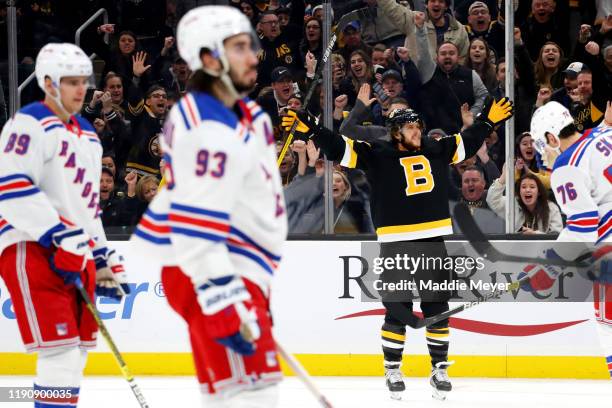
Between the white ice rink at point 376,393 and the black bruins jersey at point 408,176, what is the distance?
789 mm

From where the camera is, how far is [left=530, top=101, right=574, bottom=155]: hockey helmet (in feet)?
15.5

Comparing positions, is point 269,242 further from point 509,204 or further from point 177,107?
point 509,204

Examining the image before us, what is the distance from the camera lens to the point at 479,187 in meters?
6.30

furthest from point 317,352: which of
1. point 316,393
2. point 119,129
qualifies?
point 316,393

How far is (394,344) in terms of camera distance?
5.61 meters

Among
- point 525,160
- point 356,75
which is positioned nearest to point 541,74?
point 525,160

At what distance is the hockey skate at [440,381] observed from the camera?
5.47 meters

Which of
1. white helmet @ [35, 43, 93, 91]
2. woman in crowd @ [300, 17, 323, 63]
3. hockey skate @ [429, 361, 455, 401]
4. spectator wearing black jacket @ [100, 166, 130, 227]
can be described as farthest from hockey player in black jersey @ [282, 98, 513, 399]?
white helmet @ [35, 43, 93, 91]

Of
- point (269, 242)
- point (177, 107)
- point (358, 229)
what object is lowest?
point (358, 229)

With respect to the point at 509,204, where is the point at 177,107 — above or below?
above

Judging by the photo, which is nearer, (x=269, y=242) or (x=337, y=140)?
(x=269, y=242)

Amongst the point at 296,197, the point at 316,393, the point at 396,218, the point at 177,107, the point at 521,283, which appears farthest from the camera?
the point at 296,197

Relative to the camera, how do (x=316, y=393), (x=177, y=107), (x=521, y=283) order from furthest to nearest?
(x=521, y=283)
(x=316, y=393)
(x=177, y=107)

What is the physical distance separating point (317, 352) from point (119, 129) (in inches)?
71.2
